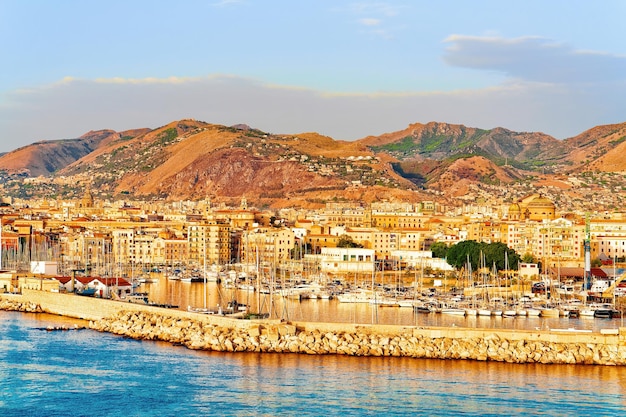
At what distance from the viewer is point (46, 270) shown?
187 feet

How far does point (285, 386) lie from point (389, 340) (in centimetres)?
531

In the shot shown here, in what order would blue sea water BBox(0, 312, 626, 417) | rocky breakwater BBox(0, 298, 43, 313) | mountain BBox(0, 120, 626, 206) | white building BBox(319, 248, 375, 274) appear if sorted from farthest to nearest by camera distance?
mountain BBox(0, 120, 626, 206), white building BBox(319, 248, 375, 274), rocky breakwater BBox(0, 298, 43, 313), blue sea water BBox(0, 312, 626, 417)

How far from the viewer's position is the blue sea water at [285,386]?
27.5 metres

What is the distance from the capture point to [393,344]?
3372 cm

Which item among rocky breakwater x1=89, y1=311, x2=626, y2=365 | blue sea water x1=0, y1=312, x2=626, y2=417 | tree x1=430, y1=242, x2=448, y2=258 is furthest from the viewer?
tree x1=430, y1=242, x2=448, y2=258

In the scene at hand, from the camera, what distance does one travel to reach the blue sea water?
27.5m

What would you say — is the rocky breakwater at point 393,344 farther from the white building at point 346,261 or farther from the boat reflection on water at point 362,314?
the white building at point 346,261

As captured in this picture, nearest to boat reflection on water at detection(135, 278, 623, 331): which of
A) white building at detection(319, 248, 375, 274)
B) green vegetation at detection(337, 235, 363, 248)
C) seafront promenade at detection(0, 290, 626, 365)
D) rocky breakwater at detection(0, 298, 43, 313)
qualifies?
seafront promenade at detection(0, 290, 626, 365)

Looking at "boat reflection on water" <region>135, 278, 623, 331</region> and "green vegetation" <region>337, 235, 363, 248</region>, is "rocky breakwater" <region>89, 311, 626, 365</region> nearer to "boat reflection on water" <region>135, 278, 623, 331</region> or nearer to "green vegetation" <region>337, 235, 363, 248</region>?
"boat reflection on water" <region>135, 278, 623, 331</region>

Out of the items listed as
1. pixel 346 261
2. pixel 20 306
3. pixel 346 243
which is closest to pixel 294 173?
pixel 346 243

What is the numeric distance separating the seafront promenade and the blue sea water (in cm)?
44

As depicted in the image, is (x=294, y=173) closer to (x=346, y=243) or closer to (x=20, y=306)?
(x=346, y=243)

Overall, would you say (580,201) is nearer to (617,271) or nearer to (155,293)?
(617,271)

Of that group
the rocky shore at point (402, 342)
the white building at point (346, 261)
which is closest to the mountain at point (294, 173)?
the white building at point (346, 261)
